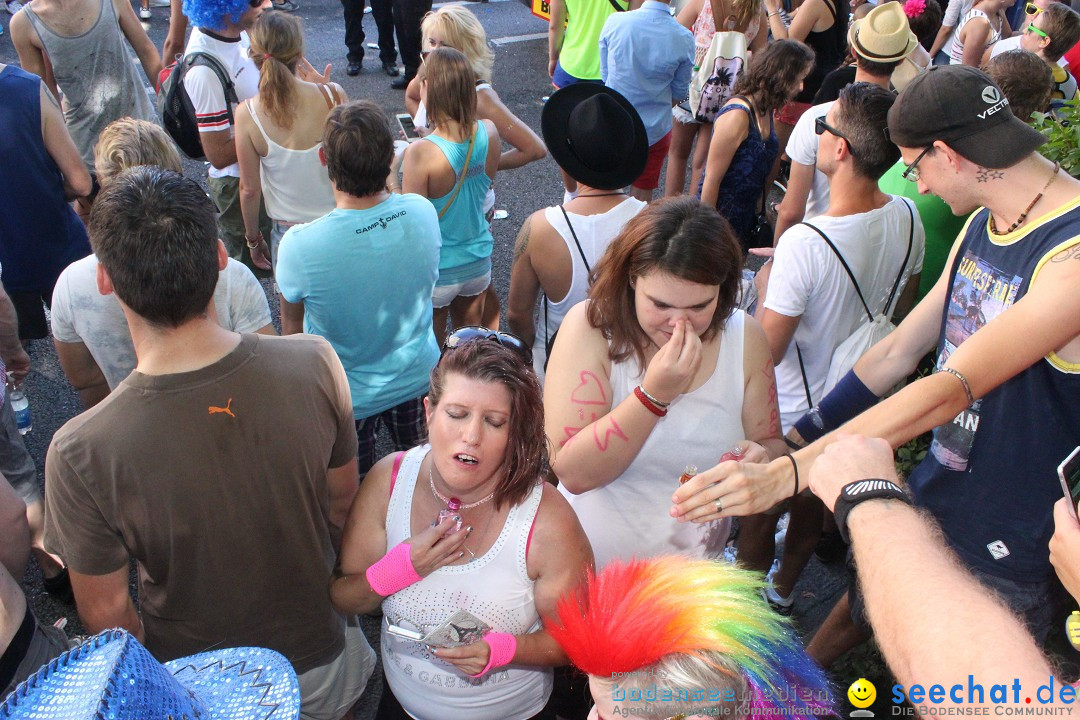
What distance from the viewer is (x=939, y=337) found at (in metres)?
2.61

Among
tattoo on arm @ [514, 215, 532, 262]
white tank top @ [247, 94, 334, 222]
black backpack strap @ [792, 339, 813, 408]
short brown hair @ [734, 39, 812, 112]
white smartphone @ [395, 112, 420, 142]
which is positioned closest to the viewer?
black backpack strap @ [792, 339, 813, 408]

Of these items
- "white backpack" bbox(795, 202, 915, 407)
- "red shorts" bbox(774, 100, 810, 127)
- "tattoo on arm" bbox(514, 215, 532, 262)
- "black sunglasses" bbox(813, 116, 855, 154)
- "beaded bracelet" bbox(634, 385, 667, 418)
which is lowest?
"red shorts" bbox(774, 100, 810, 127)

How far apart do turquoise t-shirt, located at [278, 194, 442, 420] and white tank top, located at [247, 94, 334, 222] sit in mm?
1120

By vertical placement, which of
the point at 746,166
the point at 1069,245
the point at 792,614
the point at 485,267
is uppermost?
the point at 1069,245

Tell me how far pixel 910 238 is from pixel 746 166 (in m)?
1.48

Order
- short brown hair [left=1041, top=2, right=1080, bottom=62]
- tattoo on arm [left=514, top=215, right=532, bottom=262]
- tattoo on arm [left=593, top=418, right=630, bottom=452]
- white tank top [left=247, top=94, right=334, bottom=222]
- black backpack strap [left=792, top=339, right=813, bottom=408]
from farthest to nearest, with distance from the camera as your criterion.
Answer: short brown hair [left=1041, top=2, right=1080, bottom=62] → white tank top [left=247, top=94, right=334, bottom=222] → tattoo on arm [left=514, top=215, right=532, bottom=262] → black backpack strap [left=792, top=339, right=813, bottom=408] → tattoo on arm [left=593, top=418, right=630, bottom=452]

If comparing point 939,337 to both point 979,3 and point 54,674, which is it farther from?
point 979,3

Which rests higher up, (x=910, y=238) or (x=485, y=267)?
(x=910, y=238)

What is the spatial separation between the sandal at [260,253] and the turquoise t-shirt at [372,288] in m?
1.72

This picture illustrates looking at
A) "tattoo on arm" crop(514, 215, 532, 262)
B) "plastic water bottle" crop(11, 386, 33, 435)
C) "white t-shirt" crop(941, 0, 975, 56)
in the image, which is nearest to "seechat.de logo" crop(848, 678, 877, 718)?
"tattoo on arm" crop(514, 215, 532, 262)

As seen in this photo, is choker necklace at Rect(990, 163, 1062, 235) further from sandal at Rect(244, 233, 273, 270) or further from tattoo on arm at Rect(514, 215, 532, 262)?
sandal at Rect(244, 233, 273, 270)

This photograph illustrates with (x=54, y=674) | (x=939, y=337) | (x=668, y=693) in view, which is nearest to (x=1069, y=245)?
(x=939, y=337)

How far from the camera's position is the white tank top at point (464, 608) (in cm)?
209

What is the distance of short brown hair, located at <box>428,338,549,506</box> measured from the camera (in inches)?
83.6
